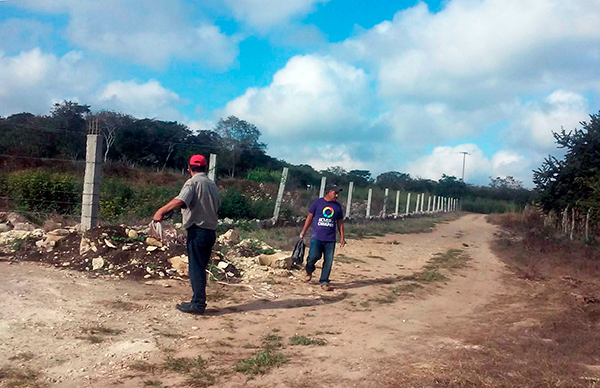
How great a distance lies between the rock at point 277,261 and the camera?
358 inches

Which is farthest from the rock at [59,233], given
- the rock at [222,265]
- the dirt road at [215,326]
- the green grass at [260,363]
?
the green grass at [260,363]

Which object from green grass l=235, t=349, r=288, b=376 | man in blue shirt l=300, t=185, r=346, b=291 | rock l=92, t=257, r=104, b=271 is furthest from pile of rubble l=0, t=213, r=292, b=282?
green grass l=235, t=349, r=288, b=376

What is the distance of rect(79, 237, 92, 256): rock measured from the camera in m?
8.04

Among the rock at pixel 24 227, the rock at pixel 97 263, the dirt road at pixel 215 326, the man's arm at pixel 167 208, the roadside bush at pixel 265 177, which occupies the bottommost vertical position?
the dirt road at pixel 215 326

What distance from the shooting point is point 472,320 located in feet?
23.0

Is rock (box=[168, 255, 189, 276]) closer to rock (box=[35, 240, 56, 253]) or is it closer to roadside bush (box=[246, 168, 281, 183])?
rock (box=[35, 240, 56, 253])

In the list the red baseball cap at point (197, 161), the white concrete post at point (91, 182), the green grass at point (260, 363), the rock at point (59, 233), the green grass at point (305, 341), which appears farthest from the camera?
the white concrete post at point (91, 182)

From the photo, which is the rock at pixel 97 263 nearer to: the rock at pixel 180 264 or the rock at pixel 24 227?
the rock at pixel 180 264

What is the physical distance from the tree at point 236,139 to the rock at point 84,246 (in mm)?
21492

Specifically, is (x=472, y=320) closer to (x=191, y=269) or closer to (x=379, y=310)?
(x=379, y=310)

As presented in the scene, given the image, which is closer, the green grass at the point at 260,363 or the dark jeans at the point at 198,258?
the green grass at the point at 260,363

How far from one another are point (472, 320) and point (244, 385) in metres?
3.95

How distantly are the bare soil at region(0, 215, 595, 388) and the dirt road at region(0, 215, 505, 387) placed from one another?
0.01 metres

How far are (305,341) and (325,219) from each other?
326 centimetres
